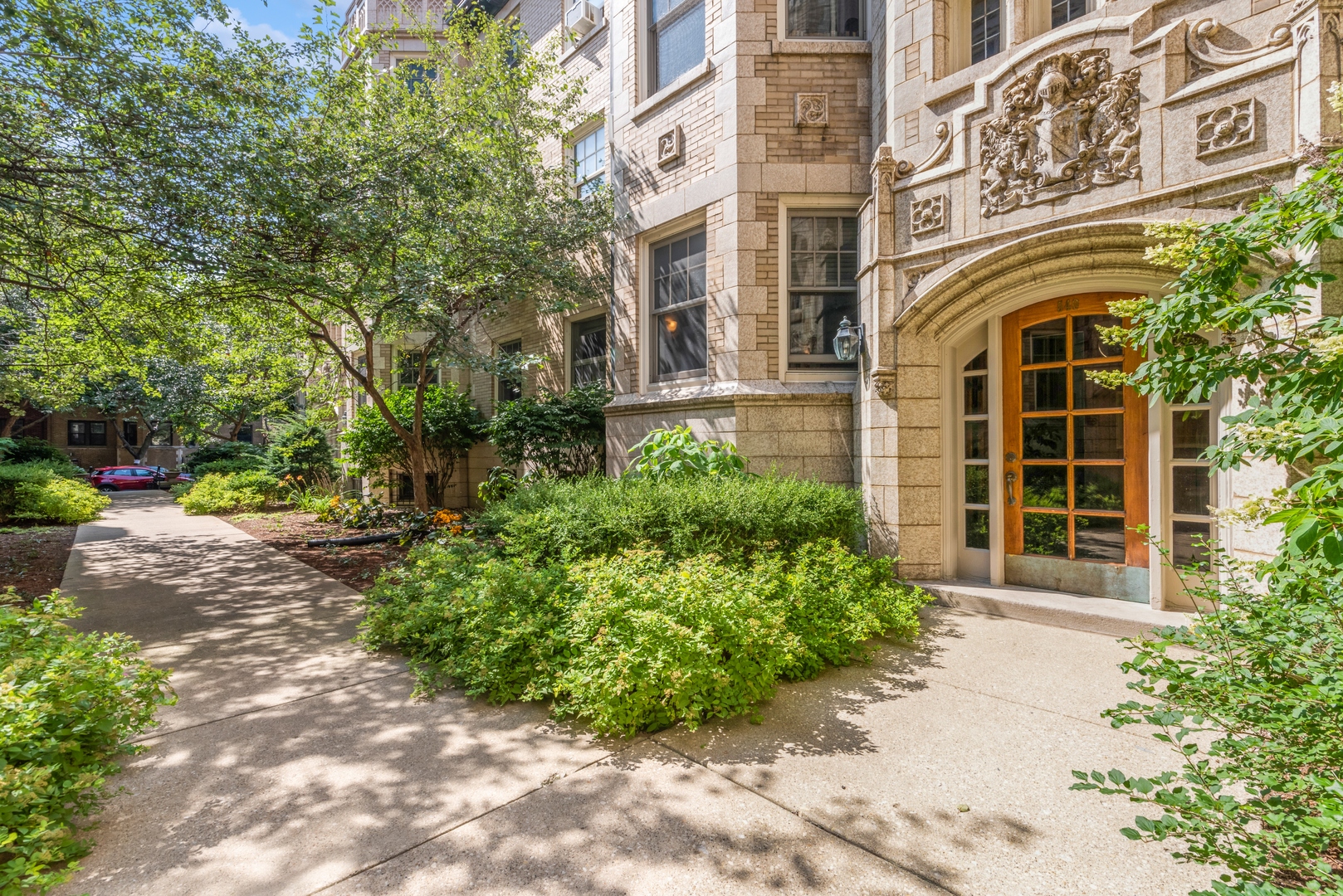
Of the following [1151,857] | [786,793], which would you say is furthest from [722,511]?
[1151,857]

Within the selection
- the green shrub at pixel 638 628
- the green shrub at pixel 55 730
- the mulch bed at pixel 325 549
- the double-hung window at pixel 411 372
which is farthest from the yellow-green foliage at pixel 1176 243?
the double-hung window at pixel 411 372

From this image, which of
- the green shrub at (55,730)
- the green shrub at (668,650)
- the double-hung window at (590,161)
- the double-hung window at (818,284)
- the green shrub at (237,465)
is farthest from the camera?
the green shrub at (237,465)

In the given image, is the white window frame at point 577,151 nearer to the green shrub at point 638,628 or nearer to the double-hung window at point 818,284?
the double-hung window at point 818,284

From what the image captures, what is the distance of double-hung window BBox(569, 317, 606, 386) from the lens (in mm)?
10516

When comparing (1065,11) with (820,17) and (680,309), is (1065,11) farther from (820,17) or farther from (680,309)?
(680,309)

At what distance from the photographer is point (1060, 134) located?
16.6ft

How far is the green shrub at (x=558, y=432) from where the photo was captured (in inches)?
372

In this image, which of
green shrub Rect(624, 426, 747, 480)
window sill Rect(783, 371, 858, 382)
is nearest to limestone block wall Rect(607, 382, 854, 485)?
window sill Rect(783, 371, 858, 382)

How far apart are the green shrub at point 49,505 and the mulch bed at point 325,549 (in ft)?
9.43

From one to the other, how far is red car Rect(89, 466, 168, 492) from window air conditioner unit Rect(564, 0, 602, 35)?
30.0m

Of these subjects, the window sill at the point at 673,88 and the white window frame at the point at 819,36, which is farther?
the window sill at the point at 673,88

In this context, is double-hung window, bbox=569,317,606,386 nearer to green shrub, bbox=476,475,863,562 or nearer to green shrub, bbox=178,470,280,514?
green shrub, bbox=476,475,863,562

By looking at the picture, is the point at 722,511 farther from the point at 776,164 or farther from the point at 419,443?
the point at 419,443

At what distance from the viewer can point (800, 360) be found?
731 cm
